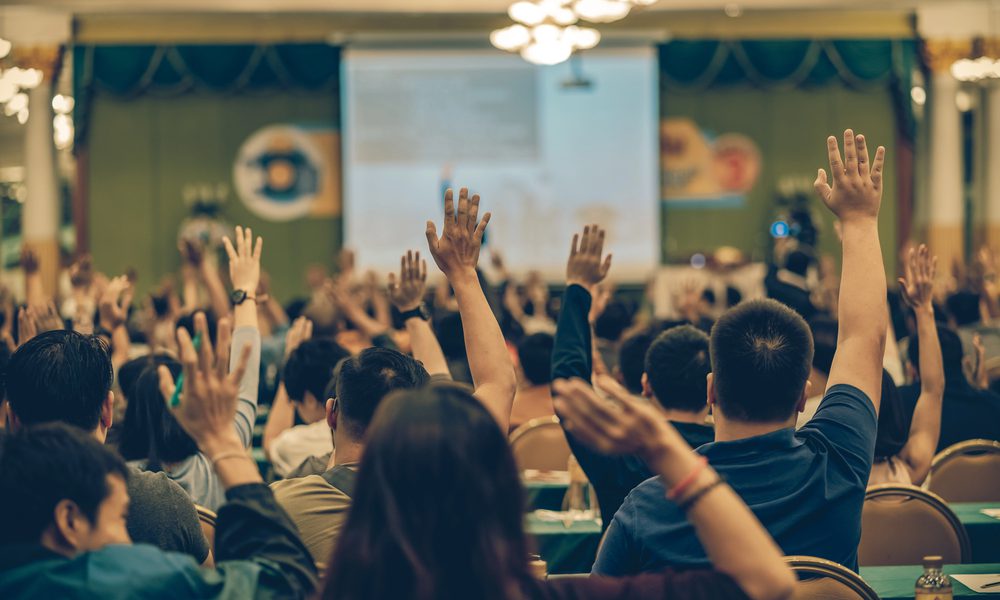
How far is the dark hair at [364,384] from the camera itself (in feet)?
8.21

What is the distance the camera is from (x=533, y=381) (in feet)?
16.7

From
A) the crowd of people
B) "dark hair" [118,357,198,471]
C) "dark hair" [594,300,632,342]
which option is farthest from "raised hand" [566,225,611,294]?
"dark hair" [594,300,632,342]

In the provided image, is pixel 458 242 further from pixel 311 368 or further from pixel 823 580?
pixel 311 368

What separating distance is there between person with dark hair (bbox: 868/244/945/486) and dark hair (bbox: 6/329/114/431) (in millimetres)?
2178

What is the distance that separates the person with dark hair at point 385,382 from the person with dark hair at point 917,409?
4.81 ft

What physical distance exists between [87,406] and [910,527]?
2.22 metres

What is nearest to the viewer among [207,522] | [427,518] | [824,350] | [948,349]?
[427,518]

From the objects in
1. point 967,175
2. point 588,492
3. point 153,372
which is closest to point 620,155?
point 967,175

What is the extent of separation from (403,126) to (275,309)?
6.18 metres

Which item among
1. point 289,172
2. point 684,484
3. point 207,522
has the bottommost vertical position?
point 207,522

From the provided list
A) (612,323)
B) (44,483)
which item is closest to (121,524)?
(44,483)

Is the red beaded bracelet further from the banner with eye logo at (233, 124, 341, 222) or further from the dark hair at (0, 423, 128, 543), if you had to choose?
the banner with eye logo at (233, 124, 341, 222)

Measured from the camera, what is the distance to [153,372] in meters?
3.16

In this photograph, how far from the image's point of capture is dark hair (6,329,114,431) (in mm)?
2566
